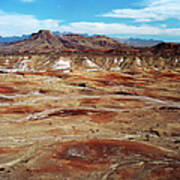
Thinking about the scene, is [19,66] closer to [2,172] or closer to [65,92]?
[65,92]

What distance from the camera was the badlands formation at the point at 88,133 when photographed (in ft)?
56.2

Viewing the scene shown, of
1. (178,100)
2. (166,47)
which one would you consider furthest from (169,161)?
(166,47)

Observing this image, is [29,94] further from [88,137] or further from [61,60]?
[61,60]

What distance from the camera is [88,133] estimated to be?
25.5 meters

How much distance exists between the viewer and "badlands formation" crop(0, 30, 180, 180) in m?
17.1

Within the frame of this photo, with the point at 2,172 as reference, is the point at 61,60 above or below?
above

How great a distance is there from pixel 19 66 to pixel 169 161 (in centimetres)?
11637

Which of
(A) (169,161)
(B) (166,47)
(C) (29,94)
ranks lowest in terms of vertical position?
(A) (169,161)

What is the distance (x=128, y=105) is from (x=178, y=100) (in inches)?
458

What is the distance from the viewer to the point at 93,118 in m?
32.0

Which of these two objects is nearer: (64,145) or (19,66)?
(64,145)

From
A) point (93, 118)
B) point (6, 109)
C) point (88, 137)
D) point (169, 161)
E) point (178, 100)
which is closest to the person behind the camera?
point (169, 161)

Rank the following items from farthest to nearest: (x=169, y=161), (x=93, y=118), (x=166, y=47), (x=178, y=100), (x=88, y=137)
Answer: (x=166, y=47) < (x=178, y=100) < (x=93, y=118) < (x=88, y=137) < (x=169, y=161)

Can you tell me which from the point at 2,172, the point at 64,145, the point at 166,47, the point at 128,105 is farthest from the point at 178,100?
the point at 166,47
